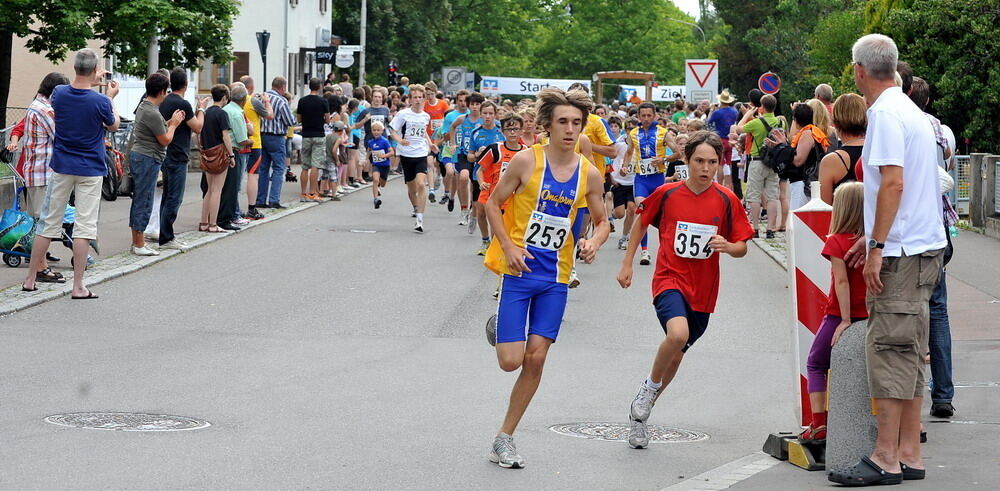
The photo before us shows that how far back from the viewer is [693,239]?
25.9ft

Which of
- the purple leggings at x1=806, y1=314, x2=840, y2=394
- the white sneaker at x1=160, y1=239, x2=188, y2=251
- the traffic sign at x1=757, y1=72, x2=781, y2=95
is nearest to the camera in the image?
the purple leggings at x1=806, y1=314, x2=840, y2=394

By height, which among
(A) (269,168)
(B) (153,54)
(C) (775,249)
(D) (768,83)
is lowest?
(C) (775,249)

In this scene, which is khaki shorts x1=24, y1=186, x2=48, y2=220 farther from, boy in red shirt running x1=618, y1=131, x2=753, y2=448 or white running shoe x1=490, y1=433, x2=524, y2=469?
white running shoe x1=490, y1=433, x2=524, y2=469

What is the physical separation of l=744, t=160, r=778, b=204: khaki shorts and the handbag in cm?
680

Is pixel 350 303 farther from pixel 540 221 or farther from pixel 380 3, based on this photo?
pixel 380 3

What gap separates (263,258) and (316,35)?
41487mm

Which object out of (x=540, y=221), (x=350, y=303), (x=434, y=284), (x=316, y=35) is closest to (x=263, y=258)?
(x=434, y=284)

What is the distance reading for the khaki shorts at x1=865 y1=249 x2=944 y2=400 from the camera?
644cm

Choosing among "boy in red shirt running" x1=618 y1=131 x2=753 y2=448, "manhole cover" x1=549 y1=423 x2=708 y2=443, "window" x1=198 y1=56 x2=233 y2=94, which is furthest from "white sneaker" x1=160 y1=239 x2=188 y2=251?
"window" x1=198 y1=56 x2=233 y2=94

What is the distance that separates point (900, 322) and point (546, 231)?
1812 mm

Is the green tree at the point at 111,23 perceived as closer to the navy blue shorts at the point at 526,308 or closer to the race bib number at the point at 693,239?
the race bib number at the point at 693,239

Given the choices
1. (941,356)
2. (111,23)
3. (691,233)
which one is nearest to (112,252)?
(691,233)

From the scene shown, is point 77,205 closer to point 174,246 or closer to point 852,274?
point 174,246

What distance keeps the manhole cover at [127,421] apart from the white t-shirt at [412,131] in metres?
13.4
